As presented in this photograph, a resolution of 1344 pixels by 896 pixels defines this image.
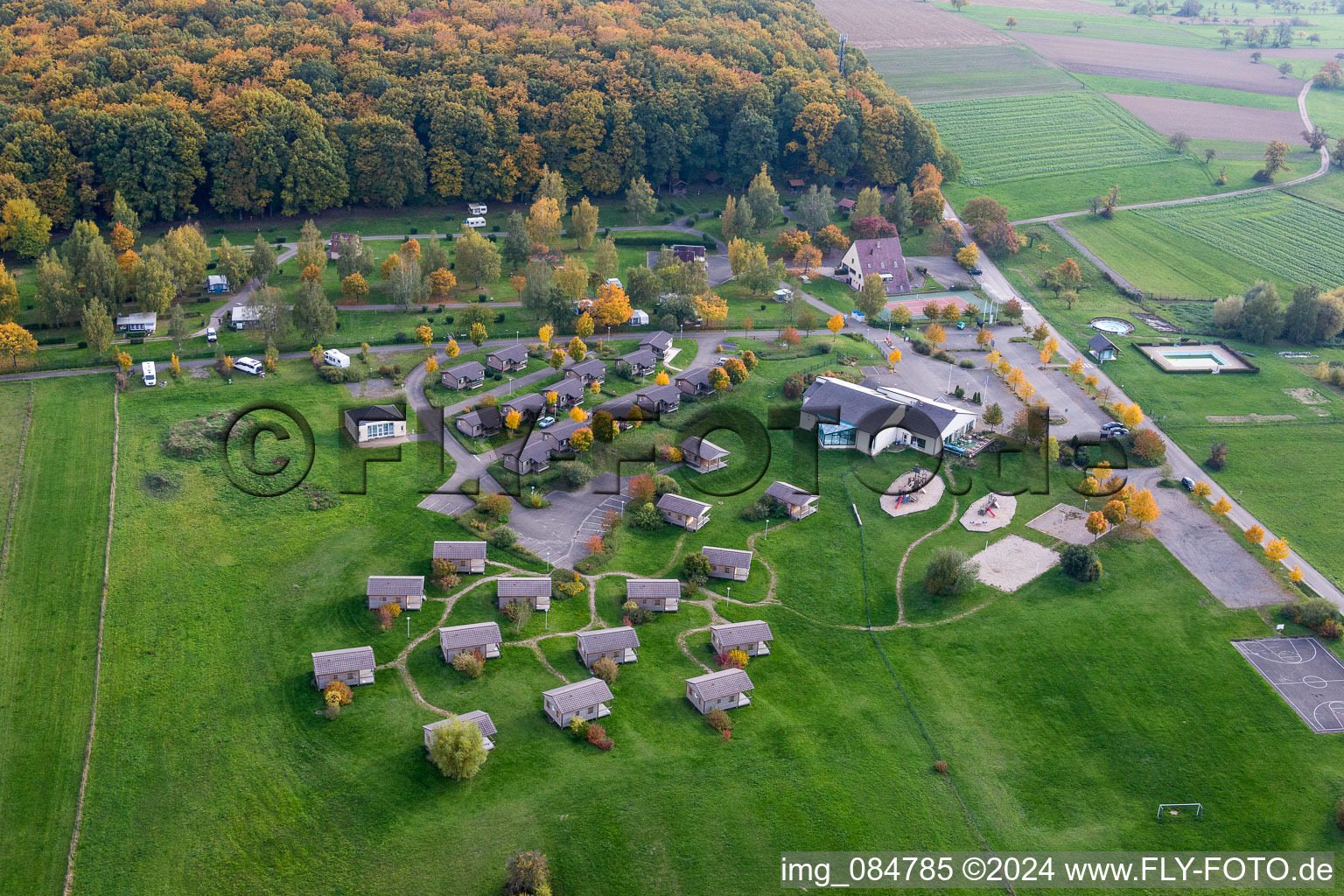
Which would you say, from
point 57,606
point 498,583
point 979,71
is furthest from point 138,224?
point 979,71

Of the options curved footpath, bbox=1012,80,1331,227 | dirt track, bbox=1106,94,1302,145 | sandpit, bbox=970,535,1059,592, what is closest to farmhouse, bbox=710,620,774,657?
sandpit, bbox=970,535,1059,592

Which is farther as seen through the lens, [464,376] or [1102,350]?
[1102,350]

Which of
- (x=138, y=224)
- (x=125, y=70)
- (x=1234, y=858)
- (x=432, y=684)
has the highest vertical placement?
(x=125, y=70)

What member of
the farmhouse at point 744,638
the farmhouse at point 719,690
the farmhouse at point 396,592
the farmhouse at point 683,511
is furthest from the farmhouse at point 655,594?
the farmhouse at point 396,592

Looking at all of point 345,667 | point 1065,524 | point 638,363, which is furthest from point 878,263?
point 345,667

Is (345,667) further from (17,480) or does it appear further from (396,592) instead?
(17,480)

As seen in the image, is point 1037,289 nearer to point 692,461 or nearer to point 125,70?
point 692,461

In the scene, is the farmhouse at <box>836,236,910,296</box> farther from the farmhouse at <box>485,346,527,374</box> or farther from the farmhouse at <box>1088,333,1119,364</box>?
the farmhouse at <box>485,346,527,374</box>
